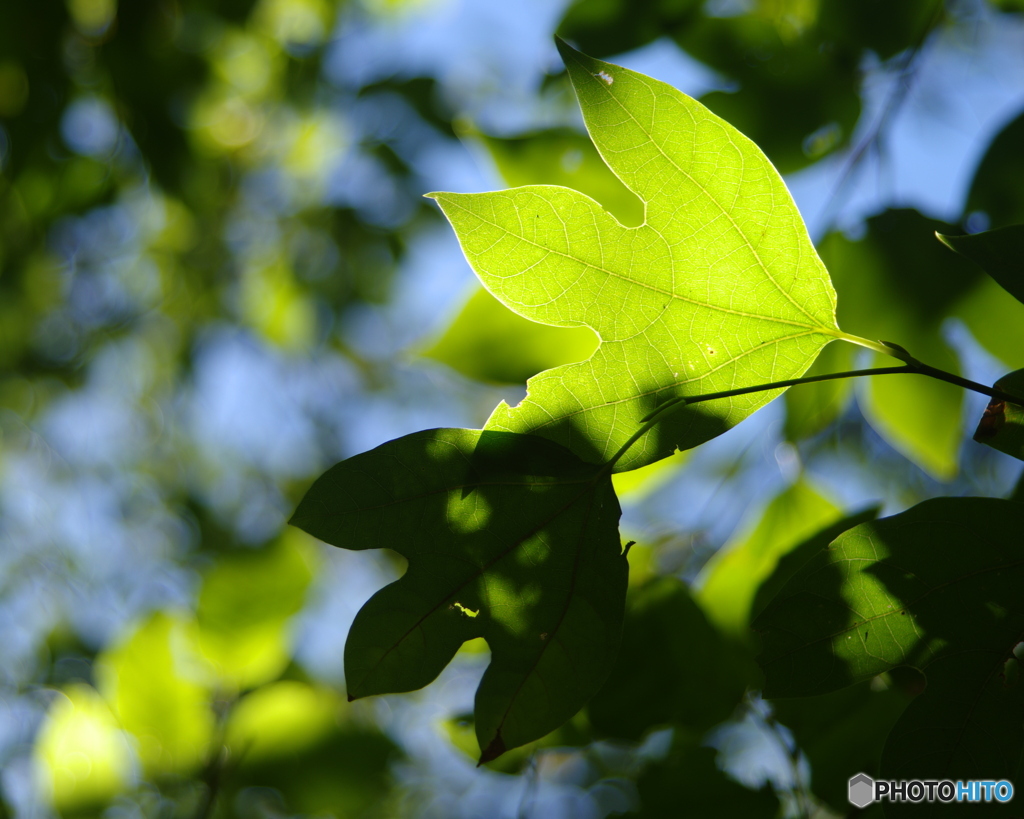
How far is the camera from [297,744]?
1227 mm

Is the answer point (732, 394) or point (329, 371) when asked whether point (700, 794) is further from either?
point (329, 371)

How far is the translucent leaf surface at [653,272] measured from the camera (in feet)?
2.19

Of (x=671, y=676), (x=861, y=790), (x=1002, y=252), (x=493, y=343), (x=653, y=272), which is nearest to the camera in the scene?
(x=1002, y=252)

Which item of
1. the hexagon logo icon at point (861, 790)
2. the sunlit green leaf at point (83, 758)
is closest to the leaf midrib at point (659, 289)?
the hexagon logo icon at point (861, 790)

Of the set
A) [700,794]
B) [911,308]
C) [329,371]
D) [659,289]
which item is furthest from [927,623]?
[329,371]

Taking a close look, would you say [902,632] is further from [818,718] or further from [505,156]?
[505,156]

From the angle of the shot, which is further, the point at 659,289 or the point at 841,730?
the point at 841,730

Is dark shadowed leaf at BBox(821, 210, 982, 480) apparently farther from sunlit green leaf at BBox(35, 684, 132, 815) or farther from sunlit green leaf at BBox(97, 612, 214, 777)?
sunlit green leaf at BBox(35, 684, 132, 815)

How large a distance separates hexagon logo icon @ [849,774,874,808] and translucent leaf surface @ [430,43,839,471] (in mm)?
580

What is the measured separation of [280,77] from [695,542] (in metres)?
2.57

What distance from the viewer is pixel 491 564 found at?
68 centimetres

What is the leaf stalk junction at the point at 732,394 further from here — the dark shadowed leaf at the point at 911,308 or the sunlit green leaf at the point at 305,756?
the sunlit green leaf at the point at 305,756

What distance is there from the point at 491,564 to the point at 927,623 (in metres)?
0.41

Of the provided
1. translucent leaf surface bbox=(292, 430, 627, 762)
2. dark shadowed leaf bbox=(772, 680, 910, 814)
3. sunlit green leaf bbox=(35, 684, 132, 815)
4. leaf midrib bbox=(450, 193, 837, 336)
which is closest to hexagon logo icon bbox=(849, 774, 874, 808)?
dark shadowed leaf bbox=(772, 680, 910, 814)
